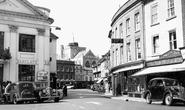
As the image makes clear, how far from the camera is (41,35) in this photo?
30.5m

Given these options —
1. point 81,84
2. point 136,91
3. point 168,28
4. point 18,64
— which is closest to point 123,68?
point 136,91

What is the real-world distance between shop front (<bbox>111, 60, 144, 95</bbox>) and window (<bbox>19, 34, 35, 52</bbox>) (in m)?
10.8

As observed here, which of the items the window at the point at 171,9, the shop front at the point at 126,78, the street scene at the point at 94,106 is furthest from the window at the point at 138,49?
the street scene at the point at 94,106

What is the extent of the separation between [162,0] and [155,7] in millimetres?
1402

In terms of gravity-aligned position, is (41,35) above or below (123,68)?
above

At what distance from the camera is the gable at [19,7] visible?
28312 mm

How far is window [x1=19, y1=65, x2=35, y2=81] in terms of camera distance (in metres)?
29.0

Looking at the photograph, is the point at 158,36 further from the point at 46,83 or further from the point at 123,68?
the point at 46,83

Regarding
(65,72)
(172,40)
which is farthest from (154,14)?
(65,72)

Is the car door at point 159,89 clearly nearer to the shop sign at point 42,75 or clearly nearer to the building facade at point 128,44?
the building facade at point 128,44

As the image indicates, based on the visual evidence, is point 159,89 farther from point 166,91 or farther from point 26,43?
point 26,43

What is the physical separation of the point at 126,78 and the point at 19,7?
15199 mm

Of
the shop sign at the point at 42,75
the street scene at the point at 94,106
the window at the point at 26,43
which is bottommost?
the street scene at the point at 94,106

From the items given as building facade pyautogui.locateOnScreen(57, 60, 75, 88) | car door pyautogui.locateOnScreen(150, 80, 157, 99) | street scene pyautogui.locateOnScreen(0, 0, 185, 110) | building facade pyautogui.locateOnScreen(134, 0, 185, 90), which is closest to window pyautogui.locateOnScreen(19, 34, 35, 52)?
street scene pyautogui.locateOnScreen(0, 0, 185, 110)
